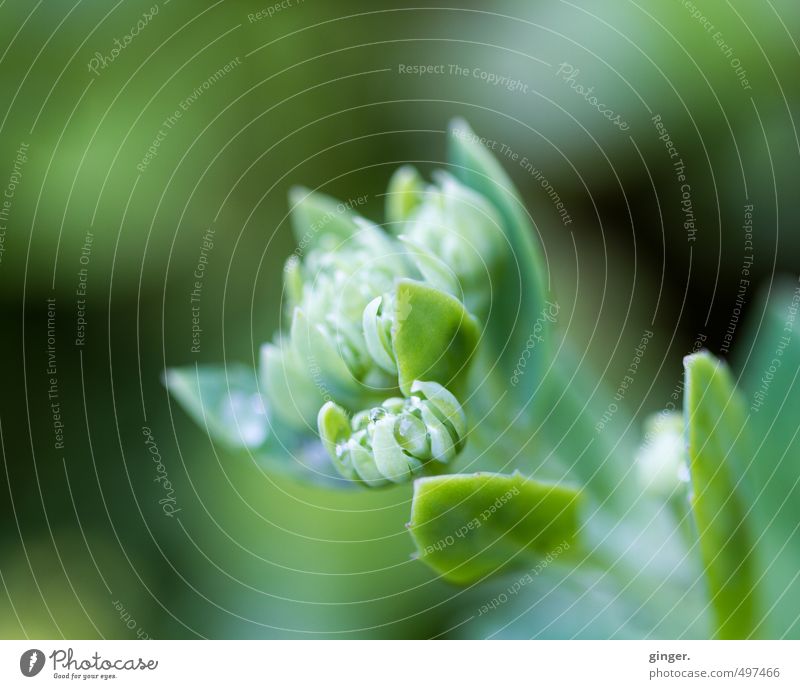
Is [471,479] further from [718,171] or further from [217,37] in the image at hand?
[217,37]

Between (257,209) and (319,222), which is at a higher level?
(257,209)

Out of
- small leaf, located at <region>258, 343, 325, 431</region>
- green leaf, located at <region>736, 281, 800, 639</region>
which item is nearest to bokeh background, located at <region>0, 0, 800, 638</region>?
green leaf, located at <region>736, 281, 800, 639</region>

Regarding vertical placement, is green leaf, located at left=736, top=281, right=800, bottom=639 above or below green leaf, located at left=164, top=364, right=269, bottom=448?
below

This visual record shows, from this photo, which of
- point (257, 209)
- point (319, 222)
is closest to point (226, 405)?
point (319, 222)

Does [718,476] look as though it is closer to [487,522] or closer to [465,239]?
[487,522]

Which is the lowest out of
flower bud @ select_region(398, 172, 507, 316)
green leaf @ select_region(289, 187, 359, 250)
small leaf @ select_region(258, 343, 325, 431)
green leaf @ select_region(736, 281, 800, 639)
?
green leaf @ select_region(736, 281, 800, 639)

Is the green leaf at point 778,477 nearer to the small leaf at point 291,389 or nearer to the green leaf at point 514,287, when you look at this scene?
the green leaf at point 514,287

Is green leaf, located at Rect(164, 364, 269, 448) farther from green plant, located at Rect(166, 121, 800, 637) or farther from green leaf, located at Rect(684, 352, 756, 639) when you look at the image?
green leaf, located at Rect(684, 352, 756, 639)
